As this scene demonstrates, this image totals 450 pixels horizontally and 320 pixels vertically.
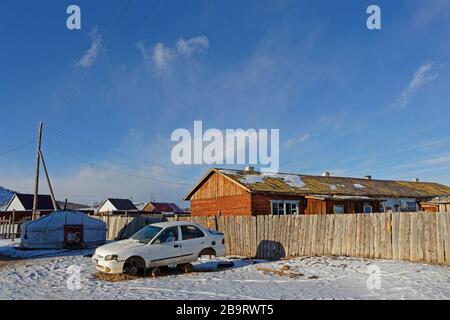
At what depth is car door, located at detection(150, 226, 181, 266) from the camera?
12062mm

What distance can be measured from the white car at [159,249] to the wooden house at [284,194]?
1077 centimetres

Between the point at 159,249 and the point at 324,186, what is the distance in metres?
19.0

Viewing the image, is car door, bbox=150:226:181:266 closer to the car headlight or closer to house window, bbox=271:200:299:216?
the car headlight

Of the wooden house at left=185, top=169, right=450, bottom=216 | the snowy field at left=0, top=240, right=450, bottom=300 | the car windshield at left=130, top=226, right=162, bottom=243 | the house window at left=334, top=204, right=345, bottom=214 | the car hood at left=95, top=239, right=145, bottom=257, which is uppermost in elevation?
the wooden house at left=185, top=169, right=450, bottom=216

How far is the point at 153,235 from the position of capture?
492 inches

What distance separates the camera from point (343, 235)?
14906mm

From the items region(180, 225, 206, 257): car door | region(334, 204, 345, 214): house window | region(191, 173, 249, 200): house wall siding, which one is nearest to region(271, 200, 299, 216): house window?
region(191, 173, 249, 200): house wall siding

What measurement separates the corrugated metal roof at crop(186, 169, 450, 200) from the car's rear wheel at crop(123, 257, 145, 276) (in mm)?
12924

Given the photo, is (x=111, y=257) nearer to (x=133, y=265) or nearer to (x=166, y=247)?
(x=133, y=265)

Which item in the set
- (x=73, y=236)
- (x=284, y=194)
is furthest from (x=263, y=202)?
(x=73, y=236)

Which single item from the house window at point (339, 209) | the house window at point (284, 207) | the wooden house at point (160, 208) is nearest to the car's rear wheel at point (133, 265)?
the house window at point (284, 207)

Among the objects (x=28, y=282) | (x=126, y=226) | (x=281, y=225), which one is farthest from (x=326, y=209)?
(x=28, y=282)

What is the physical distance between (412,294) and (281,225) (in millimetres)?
8162
